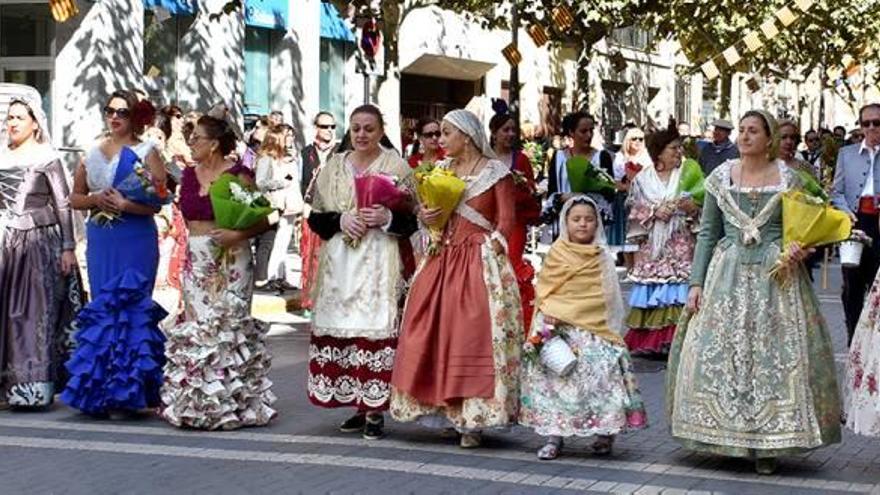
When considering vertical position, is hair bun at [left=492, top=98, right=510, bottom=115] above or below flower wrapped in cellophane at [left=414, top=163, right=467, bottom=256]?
above

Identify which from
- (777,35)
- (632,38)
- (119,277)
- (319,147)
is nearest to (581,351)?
(119,277)

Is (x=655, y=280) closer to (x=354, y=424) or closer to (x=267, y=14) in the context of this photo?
(x=354, y=424)

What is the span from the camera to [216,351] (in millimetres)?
10062

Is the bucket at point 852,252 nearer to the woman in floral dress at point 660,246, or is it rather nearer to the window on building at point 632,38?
the woman in floral dress at point 660,246

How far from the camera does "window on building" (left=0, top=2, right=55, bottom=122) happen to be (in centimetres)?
2312

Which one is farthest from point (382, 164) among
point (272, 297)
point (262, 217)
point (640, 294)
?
point (272, 297)

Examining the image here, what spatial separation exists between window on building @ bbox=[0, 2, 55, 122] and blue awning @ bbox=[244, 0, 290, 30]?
428 centimetres

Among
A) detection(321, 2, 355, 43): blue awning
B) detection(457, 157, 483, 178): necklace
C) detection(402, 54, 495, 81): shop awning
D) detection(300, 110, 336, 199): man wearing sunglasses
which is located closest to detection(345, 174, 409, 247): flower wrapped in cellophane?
detection(457, 157, 483, 178): necklace

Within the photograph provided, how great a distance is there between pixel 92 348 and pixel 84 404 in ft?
1.13

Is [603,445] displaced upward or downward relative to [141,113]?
downward

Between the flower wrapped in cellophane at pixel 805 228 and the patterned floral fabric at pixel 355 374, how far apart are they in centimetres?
228

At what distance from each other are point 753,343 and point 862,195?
13.0 feet

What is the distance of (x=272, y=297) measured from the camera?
57.9 feet

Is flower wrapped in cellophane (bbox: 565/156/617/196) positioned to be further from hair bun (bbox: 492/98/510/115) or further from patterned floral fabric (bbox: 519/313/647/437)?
patterned floral fabric (bbox: 519/313/647/437)
